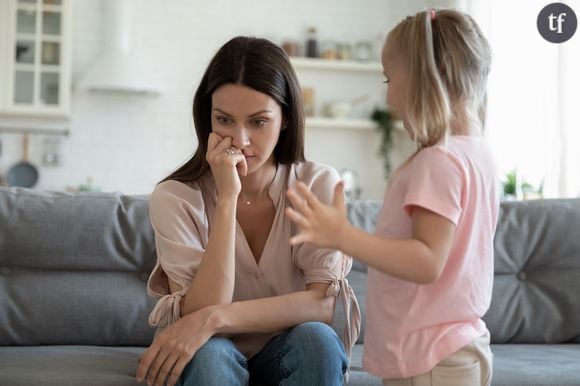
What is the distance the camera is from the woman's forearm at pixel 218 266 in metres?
1.82

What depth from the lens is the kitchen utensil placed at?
5.84 metres

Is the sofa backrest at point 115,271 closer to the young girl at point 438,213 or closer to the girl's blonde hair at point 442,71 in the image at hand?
the young girl at point 438,213

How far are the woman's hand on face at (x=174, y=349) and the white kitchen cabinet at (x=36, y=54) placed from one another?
13.8 ft

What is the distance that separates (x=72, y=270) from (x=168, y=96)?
392 cm

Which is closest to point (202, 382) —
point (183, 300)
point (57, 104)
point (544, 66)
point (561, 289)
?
point (183, 300)

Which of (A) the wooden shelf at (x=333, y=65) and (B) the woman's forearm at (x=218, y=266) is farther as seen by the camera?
(A) the wooden shelf at (x=333, y=65)

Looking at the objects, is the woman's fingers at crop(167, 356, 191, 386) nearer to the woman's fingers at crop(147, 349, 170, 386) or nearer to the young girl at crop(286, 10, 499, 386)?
the woman's fingers at crop(147, 349, 170, 386)

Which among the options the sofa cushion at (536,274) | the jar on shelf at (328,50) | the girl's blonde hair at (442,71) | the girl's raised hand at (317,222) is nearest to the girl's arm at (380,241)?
→ the girl's raised hand at (317,222)

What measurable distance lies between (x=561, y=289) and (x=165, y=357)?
138 centimetres

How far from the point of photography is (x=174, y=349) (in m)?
1.74

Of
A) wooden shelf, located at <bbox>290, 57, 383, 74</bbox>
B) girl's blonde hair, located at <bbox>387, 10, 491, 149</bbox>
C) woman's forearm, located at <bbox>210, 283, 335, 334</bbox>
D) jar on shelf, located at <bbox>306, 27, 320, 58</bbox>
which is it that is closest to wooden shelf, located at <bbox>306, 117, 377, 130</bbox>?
wooden shelf, located at <bbox>290, 57, 383, 74</bbox>

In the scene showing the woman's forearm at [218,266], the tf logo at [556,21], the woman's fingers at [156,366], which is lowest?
the woman's fingers at [156,366]

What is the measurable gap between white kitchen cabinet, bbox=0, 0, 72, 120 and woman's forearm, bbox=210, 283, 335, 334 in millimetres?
4192

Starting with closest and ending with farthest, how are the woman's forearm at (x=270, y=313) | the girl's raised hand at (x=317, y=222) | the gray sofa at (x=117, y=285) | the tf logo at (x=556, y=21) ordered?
the girl's raised hand at (x=317, y=222) < the woman's forearm at (x=270, y=313) < the gray sofa at (x=117, y=285) < the tf logo at (x=556, y=21)
